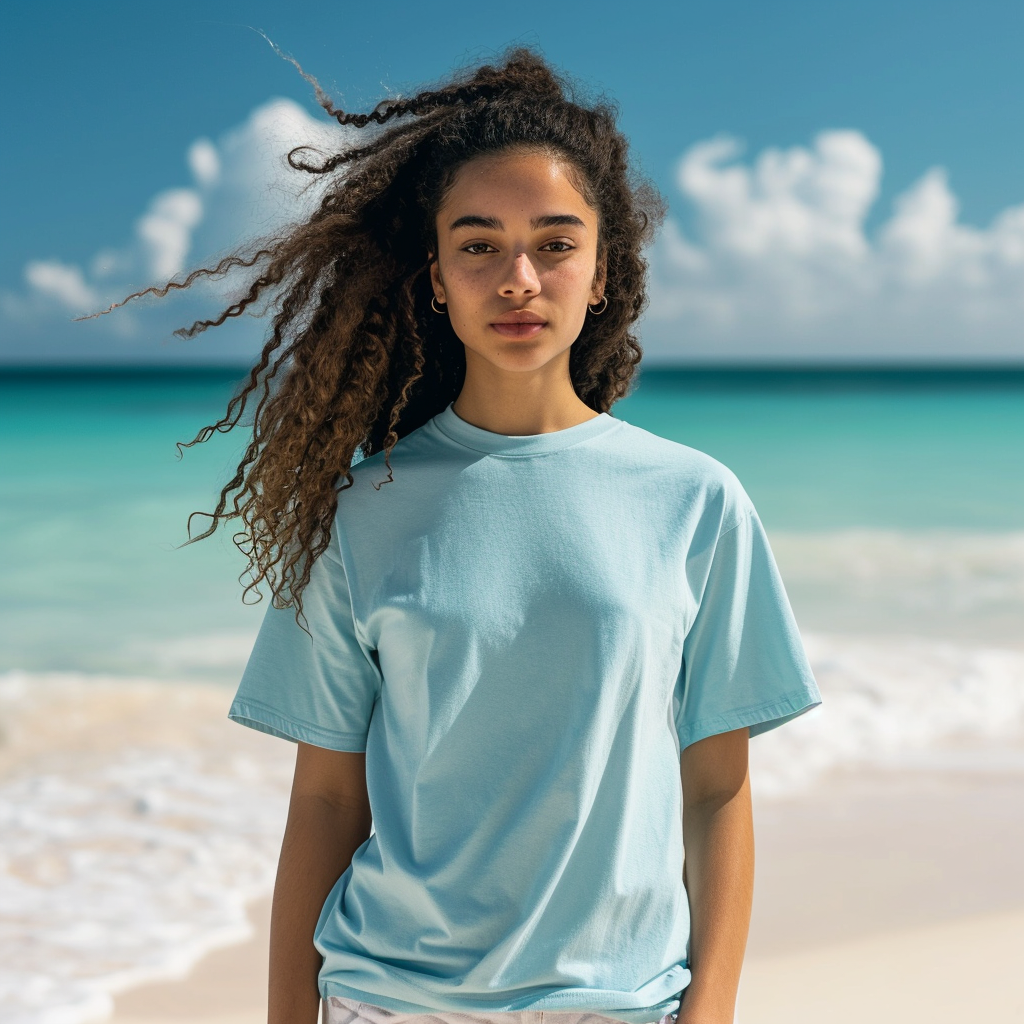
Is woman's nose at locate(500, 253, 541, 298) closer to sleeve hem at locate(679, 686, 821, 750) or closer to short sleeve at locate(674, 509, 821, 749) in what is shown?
short sleeve at locate(674, 509, 821, 749)

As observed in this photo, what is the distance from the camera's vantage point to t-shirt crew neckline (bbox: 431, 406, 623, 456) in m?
1.70

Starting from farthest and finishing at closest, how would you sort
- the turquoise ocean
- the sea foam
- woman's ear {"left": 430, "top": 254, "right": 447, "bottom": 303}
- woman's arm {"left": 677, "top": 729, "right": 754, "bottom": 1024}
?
1. the turquoise ocean
2. the sea foam
3. woman's ear {"left": 430, "top": 254, "right": 447, "bottom": 303}
4. woman's arm {"left": 677, "top": 729, "right": 754, "bottom": 1024}

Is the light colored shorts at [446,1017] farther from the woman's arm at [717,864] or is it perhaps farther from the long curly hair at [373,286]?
the long curly hair at [373,286]

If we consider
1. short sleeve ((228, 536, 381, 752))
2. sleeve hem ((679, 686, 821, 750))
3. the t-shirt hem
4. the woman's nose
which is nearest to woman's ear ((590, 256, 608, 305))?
the woman's nose

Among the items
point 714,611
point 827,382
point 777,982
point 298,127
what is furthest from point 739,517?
point 827,382

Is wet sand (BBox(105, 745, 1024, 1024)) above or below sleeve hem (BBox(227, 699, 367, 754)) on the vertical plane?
below

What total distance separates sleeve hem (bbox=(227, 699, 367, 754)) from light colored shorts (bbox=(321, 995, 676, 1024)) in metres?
0.34

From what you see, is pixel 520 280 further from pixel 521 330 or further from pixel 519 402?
pixel 519 402

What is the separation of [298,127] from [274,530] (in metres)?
0.70

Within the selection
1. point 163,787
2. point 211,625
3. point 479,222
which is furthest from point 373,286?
point 211,625

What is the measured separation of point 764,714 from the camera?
1.60 m

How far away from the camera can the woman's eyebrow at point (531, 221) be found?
1663mm

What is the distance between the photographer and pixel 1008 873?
3.88 metres

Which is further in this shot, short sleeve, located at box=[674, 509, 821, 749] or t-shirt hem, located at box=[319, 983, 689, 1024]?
short sleeve, located at box=[674, 509, 821, 749]
